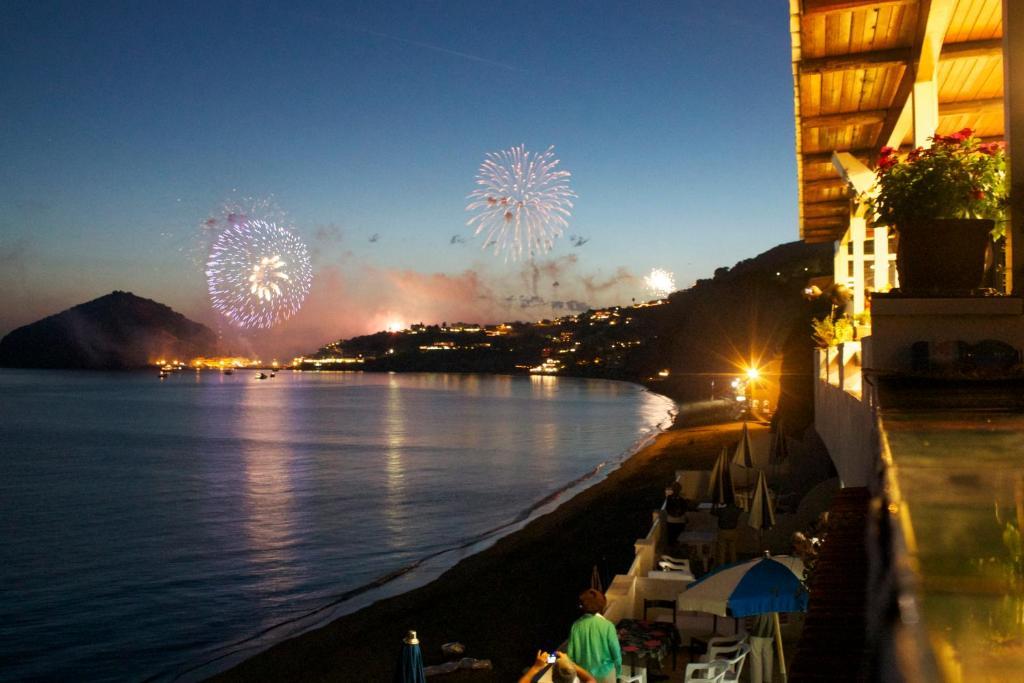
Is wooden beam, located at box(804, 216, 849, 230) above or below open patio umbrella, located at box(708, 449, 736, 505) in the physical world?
→ above

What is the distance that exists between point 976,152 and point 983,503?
4015 mm

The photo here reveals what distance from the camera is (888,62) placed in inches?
400

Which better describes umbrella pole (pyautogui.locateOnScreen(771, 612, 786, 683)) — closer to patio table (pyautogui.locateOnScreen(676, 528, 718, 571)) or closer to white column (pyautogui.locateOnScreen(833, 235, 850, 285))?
patio table (pyautogui.locateOnScreen(676, 528, 718, 571))

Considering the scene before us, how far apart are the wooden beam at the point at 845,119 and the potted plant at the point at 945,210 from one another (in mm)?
6945

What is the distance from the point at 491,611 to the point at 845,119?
10.9m

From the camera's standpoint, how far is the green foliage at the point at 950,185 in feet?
18.6

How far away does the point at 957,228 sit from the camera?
216 inches

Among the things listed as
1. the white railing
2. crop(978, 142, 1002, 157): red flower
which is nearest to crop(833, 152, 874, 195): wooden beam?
the white railing

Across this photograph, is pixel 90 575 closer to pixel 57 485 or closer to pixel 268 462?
pixel 57 485

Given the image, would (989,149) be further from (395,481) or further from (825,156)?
(395,481)

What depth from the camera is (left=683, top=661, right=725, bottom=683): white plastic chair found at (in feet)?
30.1

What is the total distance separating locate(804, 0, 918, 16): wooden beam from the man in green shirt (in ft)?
19.6

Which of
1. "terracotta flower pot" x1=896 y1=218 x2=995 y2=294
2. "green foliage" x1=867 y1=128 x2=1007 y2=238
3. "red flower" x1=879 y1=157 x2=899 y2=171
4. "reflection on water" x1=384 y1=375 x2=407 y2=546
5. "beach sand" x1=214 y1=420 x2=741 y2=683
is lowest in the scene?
"reflection on water" x1=384 y1=375 x2=407 y2=546

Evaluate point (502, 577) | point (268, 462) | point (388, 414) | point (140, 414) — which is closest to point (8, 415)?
point (140, 414)
